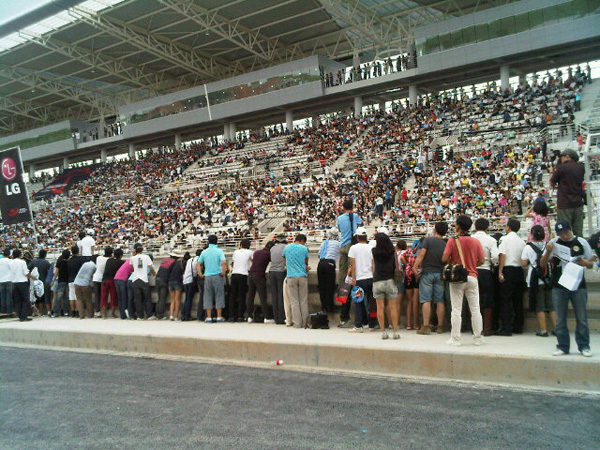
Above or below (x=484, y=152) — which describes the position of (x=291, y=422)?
below

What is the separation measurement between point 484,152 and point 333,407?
71.3 feet

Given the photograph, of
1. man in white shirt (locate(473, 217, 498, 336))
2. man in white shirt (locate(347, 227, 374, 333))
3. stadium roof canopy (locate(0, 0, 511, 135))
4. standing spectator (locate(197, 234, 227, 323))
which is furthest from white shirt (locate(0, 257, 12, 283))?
stadium roof canopy (locate(0, 0, 511, 135))

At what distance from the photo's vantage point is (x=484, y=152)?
2469 centimetres

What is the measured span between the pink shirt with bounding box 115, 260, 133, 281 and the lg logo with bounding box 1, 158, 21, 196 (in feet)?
15.4

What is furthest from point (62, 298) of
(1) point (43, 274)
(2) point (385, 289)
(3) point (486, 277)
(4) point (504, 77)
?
(4) point (504, 77)

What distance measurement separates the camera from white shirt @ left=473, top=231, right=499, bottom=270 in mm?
7336

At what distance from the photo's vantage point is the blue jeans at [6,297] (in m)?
12.0

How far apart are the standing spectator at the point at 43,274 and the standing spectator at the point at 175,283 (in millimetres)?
4251

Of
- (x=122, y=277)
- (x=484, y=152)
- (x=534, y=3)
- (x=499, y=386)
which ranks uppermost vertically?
(x=534, y=3)

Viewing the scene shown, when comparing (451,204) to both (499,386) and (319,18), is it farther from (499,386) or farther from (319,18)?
(319,18)

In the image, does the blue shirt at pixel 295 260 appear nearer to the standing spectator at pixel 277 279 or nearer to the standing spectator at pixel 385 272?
the standing spectator at pixel 277 279

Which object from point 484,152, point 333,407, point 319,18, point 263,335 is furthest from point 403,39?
point 333,407

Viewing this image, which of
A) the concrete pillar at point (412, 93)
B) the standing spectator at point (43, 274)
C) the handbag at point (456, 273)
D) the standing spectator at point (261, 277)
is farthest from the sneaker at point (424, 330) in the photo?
the concrete pillar at point (412, 93)

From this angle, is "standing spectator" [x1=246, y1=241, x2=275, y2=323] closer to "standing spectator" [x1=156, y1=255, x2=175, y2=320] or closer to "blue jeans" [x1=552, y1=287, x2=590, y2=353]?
"standing spectator" [x1=156, y1=255, x2=175, y2=320]
